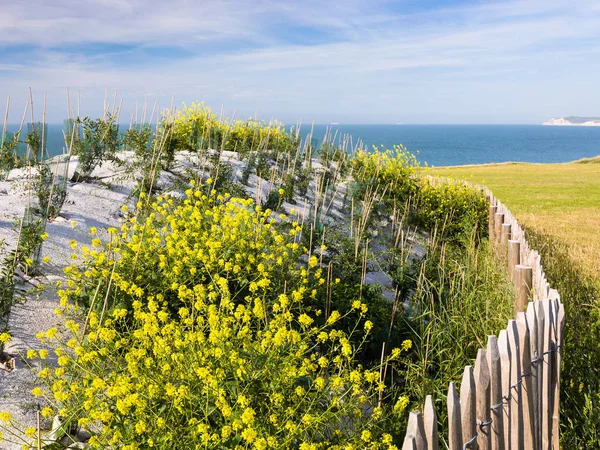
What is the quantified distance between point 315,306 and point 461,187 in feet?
19.2

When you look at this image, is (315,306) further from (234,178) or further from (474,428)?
(234,178)

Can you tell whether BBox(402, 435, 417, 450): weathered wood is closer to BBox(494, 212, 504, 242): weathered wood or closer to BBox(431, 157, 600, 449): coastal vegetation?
BBox(431, 157, 600, 449): coastal vegetation

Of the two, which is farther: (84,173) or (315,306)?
(84,173)

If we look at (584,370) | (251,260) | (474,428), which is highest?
(251,260)

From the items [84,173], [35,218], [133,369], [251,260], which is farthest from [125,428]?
[84,173]

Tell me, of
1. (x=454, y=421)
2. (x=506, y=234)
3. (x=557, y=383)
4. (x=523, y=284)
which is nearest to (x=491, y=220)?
(x=506, y=234)

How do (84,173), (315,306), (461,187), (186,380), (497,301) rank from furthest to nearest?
1. (461,187)
2. (84,173)
3. (497,301)
4. (315,306)
5. (186,380)

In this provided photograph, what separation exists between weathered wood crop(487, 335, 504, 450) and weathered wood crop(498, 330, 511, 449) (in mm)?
51

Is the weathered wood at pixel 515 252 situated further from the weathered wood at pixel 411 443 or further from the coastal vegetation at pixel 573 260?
the weathered wood at pixel 411 443

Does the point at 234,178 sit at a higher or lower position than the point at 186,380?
higher

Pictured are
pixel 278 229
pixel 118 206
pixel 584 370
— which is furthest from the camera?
pixel 118 206

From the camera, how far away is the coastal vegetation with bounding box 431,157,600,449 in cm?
356

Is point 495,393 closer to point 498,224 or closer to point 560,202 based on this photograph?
point 498,224

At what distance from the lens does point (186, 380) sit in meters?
2.46
